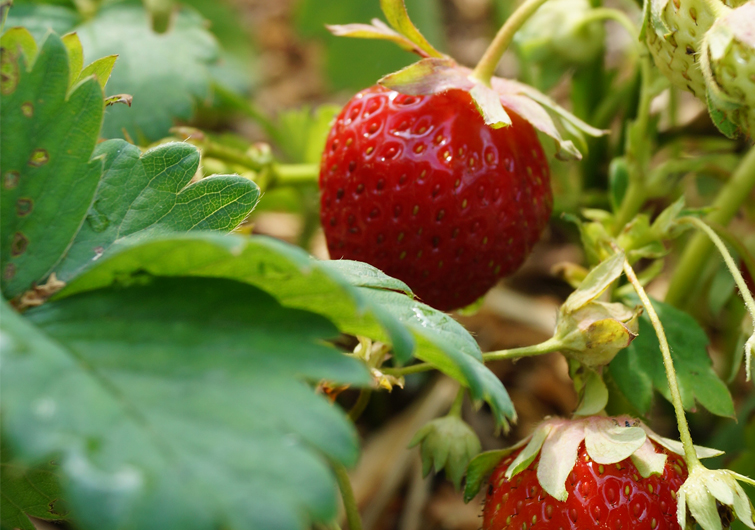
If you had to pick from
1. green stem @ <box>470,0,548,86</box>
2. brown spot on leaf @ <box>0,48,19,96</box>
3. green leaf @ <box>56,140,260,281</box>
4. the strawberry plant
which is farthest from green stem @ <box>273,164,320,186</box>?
brown spot on leaf @ <box>0,48,19,96</box>

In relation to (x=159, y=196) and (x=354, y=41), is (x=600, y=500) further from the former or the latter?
(x=354, y=41)

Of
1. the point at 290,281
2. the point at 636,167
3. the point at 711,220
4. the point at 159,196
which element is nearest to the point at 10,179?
the point at 159,196

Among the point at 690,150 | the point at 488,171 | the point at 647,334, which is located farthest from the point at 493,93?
the point at 690,150

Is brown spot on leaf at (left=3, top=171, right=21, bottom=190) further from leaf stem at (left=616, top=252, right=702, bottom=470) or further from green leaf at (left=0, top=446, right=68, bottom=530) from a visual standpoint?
leaf stem at (left=616, top=252, right=702, bottom=470)

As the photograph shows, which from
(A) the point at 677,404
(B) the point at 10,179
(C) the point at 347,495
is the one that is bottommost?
(C) the point at 347,495

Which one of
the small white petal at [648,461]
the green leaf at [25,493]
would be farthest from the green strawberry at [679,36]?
the green leaf at [25,493]
